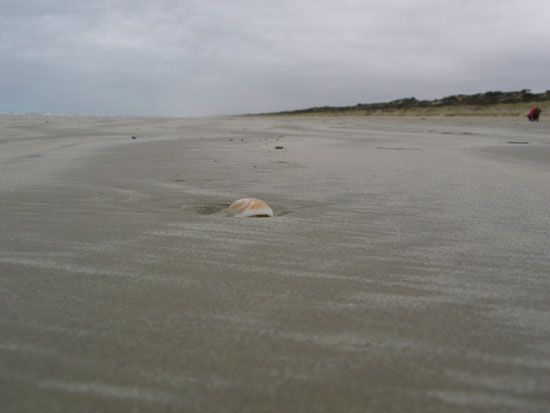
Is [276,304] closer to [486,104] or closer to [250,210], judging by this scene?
[250,210]

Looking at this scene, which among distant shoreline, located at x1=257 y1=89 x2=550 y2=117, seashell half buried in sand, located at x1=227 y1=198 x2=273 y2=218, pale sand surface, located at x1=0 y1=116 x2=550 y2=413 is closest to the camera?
pale sand surface, located at x1=0 y1=116 x2=550 y2=413

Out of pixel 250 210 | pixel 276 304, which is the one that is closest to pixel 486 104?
pixel 250 210

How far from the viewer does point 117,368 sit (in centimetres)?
86

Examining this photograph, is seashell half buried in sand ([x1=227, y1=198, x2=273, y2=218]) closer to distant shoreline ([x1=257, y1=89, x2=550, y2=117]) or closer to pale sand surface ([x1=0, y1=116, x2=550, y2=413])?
pale sand surface ([x1=0, y1=116, x2=550, y2=413])

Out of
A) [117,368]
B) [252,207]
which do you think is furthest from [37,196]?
[117,368]

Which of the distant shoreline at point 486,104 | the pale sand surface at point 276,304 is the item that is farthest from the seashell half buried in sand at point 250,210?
the distant shoreline at point 486,104

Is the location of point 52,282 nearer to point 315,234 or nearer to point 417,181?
point 315,234

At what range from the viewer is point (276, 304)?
117cm

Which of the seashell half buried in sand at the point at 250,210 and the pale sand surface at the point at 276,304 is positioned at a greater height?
the seashell half buried in sand at the point at 250,210

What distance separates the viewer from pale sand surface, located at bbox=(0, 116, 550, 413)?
81 cm

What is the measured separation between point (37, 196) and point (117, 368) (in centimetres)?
195

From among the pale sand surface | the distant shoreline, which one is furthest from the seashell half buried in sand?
the distant shoreline

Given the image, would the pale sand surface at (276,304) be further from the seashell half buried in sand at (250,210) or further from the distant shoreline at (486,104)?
the distant shoreline at (486,104)

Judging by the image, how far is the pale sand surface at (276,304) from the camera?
81 cm
